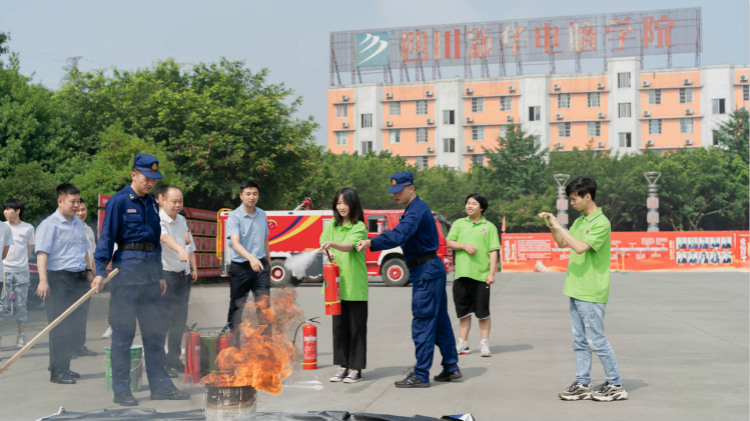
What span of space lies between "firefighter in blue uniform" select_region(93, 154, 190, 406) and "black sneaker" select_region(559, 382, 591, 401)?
302 cm

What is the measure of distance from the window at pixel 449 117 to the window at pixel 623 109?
1574 centimetres

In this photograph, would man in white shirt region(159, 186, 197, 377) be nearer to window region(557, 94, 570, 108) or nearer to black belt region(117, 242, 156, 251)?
black belt region(117, 242, 156, 251)

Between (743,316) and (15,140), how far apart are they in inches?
820

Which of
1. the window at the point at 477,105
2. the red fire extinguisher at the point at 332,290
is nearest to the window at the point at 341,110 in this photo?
the window at the point at 477,105

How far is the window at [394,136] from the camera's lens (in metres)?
78.4

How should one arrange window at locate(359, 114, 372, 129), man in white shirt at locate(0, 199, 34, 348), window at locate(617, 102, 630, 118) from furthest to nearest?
window at locate(359, 114, 372, 129) < window at locate(617, 102, 630, 118) < man in white shirt at locate(0, 199, 34, 348)

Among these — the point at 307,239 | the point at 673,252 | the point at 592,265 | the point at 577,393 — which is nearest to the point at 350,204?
the point at 592,265

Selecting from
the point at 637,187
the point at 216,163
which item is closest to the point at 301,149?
the point at 216,163

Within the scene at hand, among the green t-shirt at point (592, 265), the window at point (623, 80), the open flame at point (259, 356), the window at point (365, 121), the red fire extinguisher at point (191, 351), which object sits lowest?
the red fire extinguisher at point (191, 351)

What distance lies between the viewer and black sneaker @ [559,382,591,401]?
6.20 meters

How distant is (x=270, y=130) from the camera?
1147 inches

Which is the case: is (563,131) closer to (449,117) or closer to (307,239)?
(449,117)

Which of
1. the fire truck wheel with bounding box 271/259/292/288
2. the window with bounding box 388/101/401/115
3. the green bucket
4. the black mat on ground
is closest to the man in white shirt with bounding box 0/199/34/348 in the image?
the green bucket

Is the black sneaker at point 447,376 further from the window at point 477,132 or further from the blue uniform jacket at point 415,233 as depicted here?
the window at point 477,132
